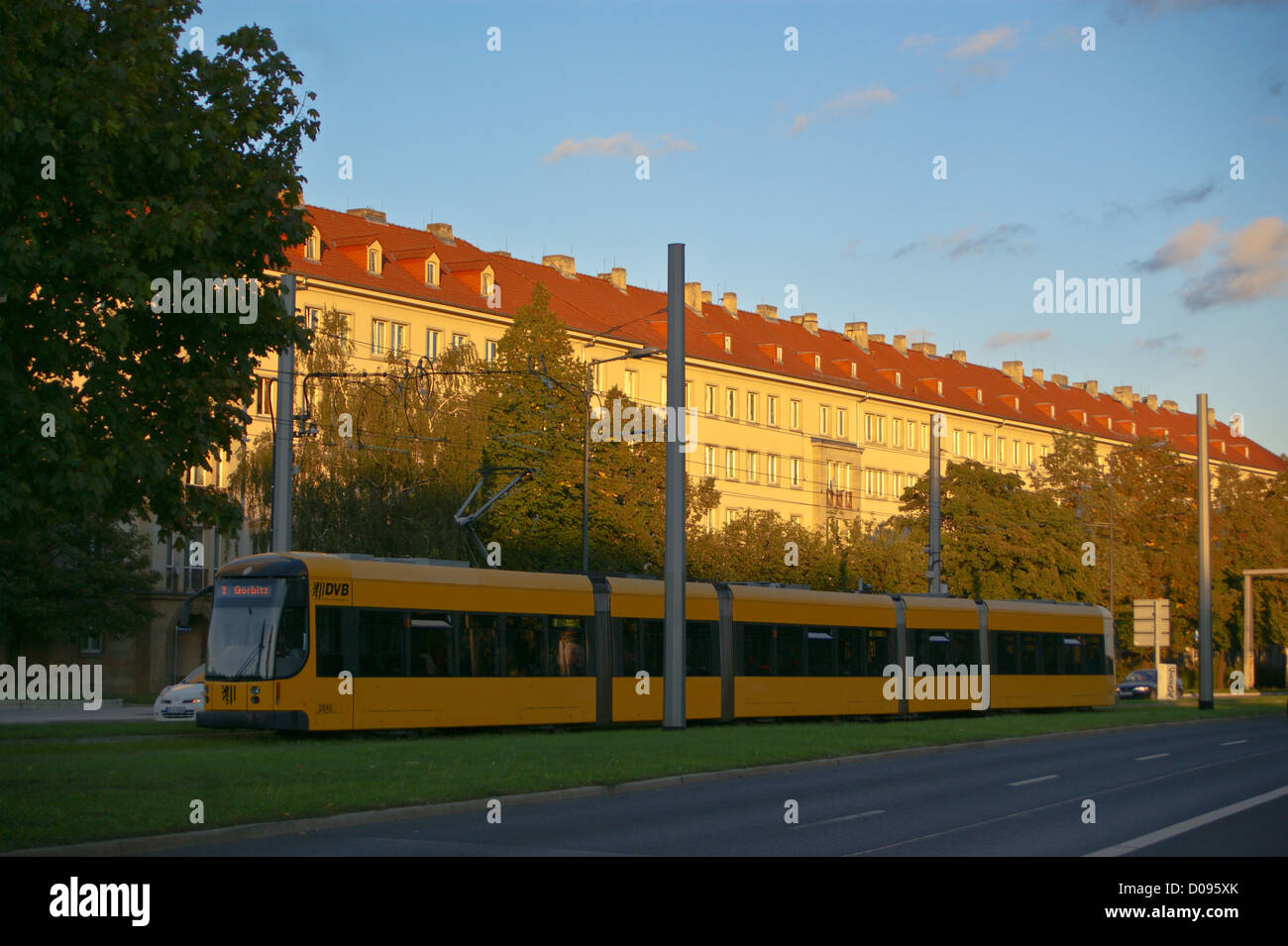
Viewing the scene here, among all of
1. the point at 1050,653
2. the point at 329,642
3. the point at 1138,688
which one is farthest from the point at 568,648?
the point at 1138,688

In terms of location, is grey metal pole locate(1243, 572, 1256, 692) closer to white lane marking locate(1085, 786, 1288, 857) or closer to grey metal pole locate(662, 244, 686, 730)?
grey metal pole locate(662, 244, 686, 730)

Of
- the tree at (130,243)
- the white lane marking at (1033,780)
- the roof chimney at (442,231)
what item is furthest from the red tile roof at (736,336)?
the tree at (130,243)

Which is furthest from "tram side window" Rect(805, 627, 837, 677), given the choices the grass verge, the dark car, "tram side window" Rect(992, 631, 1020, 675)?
the dark car

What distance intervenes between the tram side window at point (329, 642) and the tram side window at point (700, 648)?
903cm

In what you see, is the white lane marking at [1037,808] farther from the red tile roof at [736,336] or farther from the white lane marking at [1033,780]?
the red tile roof at [736,336]

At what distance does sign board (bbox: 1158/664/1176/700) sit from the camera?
209 feet

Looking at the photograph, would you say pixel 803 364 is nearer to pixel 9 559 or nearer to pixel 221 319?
pixel 9 559

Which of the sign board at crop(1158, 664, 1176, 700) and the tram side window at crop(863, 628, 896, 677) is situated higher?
the tram side window at crop(863, 628, 896, 677)

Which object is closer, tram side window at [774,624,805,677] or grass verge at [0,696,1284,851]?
grass verge at [0,696,1284,851]

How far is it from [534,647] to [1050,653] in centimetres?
2075

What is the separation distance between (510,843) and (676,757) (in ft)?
28.8

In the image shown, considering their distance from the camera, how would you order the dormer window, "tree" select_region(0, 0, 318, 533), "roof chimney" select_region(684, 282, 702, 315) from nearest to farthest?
"tree" select_region(0, 0, 318, 533)
the dormer window
"roof chimney" select_region(684, 282, 702, 315)

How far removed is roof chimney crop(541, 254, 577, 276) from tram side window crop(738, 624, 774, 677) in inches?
2188
